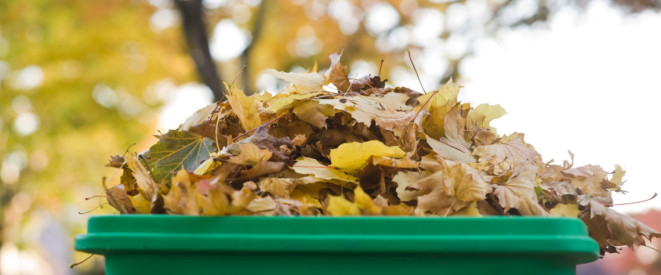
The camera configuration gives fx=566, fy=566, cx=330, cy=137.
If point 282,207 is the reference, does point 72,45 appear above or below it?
above

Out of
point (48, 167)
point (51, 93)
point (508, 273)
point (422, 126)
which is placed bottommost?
point (508, 273)

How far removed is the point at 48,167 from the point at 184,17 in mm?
3297

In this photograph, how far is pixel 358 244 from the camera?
0.73m

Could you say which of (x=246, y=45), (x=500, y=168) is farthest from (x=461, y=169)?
(x=246, y=45)

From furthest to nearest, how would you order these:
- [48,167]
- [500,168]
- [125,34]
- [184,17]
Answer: [48,167] → [125,34] → [184,17] → [500,168]

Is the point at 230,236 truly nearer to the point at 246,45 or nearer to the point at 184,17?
the point at 184,17

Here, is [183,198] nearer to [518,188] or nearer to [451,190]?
[451,190]

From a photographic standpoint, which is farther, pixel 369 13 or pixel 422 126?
pixel 369 13

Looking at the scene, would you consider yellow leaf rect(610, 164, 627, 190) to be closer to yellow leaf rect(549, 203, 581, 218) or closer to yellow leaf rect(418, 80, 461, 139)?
yellow leaf rect(549, 203, 581, 218)

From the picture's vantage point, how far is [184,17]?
5.94m

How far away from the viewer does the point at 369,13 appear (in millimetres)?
6305

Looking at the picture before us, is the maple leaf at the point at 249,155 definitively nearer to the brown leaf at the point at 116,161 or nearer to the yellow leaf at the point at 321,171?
the yellow leaf at the point at 321,171

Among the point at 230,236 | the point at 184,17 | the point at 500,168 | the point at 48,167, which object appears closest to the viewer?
the point at 230,236

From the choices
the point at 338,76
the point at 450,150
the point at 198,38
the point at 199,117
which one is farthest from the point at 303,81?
the point at 198,38
